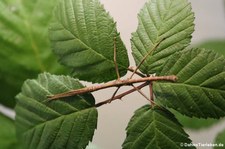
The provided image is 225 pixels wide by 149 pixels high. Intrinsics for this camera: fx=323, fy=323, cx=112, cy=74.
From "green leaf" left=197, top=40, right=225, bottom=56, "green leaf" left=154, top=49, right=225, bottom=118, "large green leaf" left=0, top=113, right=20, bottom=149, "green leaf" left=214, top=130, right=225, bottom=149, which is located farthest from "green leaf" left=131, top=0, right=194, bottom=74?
"green leaf" left=197, top=40, right=225, bottom=56

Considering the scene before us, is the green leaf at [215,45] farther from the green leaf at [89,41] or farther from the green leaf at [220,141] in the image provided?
the green leaf at [89,41]

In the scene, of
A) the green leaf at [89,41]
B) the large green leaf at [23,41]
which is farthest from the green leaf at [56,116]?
the large green leaf at [23,41]

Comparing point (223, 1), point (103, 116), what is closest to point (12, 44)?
point (103, 116)

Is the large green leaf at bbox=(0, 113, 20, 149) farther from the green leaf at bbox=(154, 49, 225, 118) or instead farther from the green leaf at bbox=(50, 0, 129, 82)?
the green leaf at bbox=(154, 49, 225, 118)

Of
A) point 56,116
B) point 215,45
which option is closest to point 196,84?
point 56,116

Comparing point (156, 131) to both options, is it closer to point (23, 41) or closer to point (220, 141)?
point (220, 141)

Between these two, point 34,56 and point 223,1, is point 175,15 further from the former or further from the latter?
point 223,1
